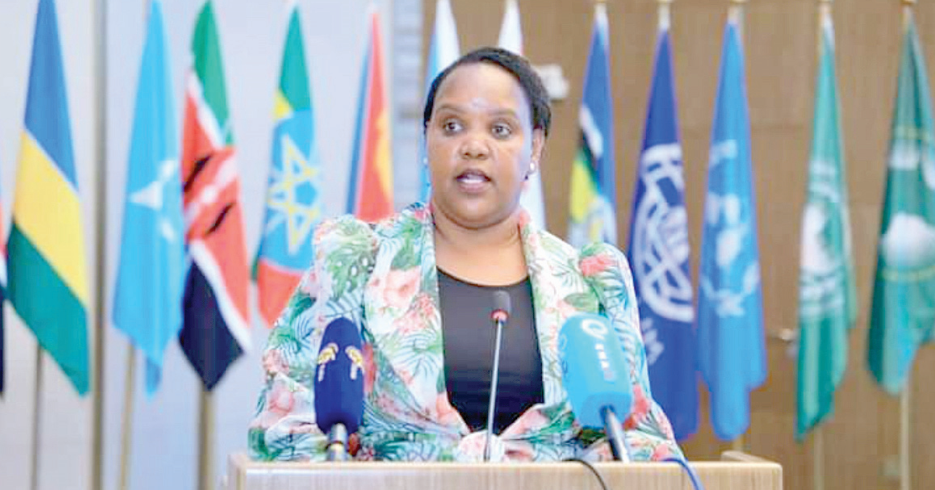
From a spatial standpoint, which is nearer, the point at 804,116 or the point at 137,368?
the point at 137,368

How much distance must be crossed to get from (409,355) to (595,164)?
322cm

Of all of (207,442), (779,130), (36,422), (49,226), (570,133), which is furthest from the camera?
(570,133)

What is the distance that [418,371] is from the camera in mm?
2047

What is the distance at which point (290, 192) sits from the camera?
4945mm

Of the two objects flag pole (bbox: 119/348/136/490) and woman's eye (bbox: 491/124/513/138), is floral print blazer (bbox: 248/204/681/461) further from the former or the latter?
flag pole (bbox: 119/348/136/490)

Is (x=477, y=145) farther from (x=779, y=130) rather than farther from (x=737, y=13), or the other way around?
(x=779, y=130)

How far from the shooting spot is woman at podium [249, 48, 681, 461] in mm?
2027

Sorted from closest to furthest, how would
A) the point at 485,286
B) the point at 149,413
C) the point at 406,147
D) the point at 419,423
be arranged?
the point at 419,423 < the point at 485,286 < the point at 149,413 < the point at 406,147

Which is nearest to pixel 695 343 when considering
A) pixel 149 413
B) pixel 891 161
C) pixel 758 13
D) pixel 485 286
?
pixel 891 161

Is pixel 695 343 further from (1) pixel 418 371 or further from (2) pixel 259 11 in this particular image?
(1) pixel 418 371

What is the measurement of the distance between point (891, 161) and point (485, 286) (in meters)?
3.29

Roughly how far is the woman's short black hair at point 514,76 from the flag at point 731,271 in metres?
2.86

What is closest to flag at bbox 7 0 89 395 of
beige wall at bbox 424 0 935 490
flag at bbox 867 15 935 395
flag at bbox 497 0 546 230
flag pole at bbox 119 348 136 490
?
flag pole at bbox 119 348 136 490

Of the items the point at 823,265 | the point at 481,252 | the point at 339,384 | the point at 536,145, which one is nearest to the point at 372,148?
the point at 823,265
